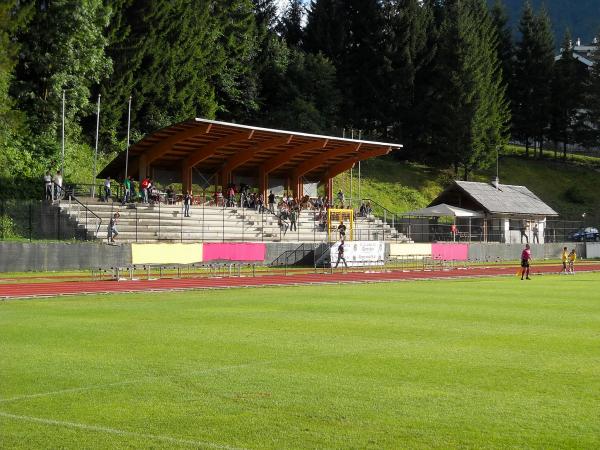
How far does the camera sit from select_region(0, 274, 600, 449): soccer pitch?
7801mm

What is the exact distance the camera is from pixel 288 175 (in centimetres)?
6197

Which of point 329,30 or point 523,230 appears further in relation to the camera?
point 329,30

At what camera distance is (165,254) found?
37.2 m

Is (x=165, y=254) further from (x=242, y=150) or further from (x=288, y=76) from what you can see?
(x=288, y=76)

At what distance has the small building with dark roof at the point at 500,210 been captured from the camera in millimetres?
65500

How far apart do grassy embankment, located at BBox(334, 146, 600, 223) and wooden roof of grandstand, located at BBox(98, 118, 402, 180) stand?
13662mm

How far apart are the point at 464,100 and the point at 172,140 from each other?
43457 millimetres

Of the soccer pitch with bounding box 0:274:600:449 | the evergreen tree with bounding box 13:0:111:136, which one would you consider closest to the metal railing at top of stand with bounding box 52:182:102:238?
the evergreen tree with bounding box 13:0:111:136

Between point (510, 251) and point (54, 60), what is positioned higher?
point (54, 60)

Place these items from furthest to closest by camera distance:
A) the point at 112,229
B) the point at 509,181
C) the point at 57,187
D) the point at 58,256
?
1. the point at 509,181
2. the point at 57,187
3. the point at 112,229
4. the point at 58,256

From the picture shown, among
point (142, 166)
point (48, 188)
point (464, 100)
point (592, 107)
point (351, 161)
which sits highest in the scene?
point (592, 107)

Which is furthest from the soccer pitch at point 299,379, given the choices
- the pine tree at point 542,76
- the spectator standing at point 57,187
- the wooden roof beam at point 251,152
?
the pine tree at point 542,76

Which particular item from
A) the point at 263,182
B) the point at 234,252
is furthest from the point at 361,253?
the point at 263,182

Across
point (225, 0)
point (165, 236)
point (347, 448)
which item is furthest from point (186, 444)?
point (225, 0)
